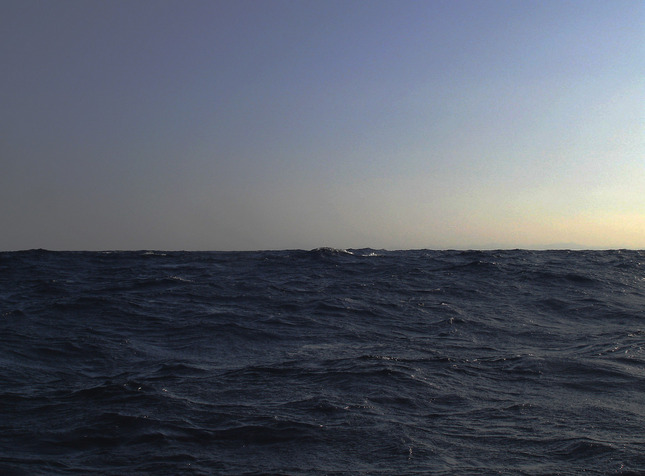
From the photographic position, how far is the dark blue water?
19.6 feet

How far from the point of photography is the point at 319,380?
8867mm

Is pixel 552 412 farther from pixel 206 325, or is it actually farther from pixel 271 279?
pixel 271 279

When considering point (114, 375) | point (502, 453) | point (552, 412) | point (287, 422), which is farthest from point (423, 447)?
point (114, 375)

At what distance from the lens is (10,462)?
5.70m

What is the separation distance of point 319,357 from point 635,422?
543 centimetres

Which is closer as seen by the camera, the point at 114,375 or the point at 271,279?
the point at 114,375

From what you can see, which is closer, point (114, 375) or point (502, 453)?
point (502, 453)

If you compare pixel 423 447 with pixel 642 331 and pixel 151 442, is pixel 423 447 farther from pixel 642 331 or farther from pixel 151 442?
pixel 642 331

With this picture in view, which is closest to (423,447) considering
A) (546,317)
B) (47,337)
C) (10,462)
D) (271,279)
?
(10,462)

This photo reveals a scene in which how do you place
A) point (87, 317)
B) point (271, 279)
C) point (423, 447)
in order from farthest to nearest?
1. point (271, 279)
2. point (87, 317)
3. point (423, 447)

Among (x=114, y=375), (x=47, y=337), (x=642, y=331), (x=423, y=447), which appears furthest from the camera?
(x=642, y=331)

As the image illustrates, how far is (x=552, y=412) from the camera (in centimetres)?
743

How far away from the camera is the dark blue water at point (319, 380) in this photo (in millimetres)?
5965

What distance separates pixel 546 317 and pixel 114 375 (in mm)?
11543
